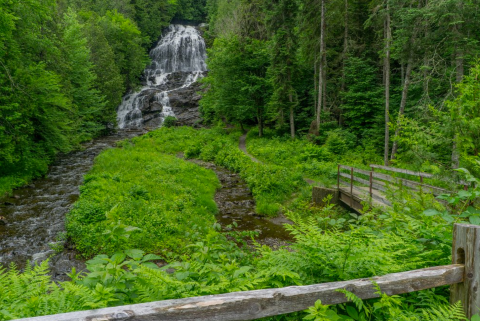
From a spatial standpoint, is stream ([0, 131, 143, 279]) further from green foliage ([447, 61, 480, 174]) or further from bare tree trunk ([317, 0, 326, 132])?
bare tree trunk ([317, 0, 326, 132])

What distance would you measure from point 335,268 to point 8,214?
41.6 ft

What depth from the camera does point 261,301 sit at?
203 cm

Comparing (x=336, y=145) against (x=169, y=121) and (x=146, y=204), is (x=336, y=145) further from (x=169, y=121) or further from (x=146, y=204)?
(x=169, y=121)

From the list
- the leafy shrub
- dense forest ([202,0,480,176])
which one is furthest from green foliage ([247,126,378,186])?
dense forest ([202,0,480,176])

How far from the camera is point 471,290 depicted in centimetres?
246

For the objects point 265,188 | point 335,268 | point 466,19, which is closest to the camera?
point 335,268

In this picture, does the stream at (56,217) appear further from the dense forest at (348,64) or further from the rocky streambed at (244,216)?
the dense forest at (348,64)

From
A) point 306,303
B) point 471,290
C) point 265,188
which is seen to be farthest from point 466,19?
point 306,303

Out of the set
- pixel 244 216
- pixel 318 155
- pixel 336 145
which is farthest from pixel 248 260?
pixel 336 145

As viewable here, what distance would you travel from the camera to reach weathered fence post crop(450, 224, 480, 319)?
239 cm

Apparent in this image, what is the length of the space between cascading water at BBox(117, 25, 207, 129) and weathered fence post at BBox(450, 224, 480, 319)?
36600mm

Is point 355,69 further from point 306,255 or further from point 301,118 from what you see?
point 306,255

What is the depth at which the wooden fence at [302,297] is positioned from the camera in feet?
5.85

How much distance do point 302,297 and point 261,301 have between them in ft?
1.09
